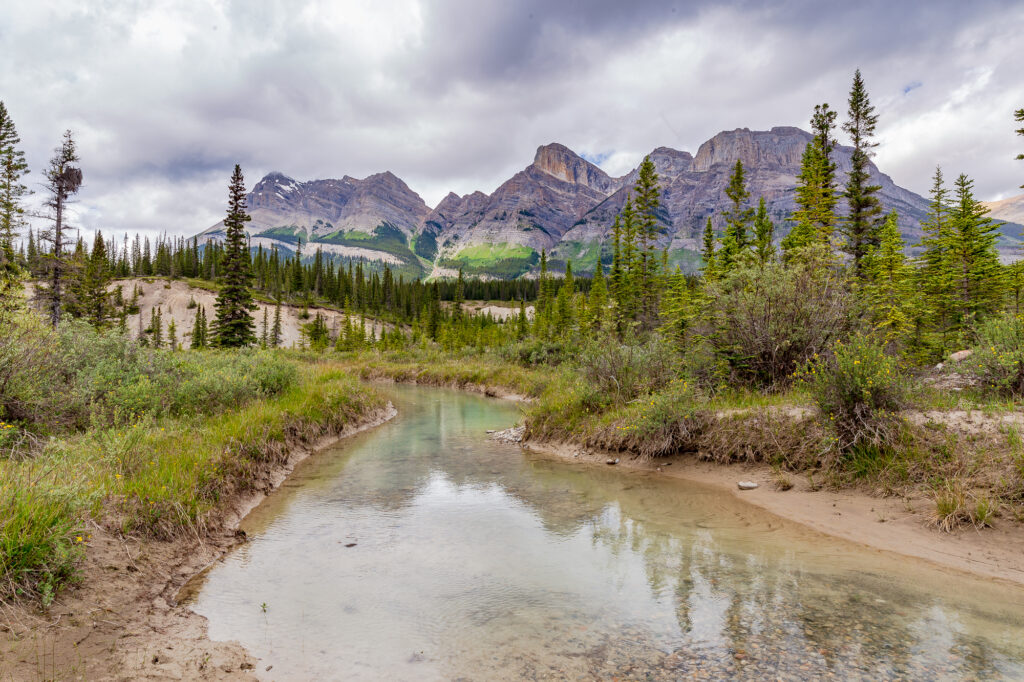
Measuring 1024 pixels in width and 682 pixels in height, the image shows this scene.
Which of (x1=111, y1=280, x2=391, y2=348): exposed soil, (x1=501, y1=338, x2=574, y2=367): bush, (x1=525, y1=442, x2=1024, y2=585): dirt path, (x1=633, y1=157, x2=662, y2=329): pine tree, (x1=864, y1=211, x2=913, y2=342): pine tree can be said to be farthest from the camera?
(x1=111, y1=280, x2=391, y2=348): exposed soil

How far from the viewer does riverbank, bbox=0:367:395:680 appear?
4.38m

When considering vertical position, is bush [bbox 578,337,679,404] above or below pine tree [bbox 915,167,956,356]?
below

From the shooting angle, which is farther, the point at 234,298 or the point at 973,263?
the point at 234,298

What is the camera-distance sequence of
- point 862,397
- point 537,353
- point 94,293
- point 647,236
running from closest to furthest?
point 862,397 → point 647,236 → point 537,353 → point 94,293

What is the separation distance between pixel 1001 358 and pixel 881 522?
528cm

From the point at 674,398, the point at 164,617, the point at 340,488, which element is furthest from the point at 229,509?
the point at 674,398

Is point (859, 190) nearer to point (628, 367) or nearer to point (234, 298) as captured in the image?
point (628, 367)

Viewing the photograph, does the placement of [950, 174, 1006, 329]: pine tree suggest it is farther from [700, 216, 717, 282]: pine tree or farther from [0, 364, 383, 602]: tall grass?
[0, 364, 383, 602]: tall grass

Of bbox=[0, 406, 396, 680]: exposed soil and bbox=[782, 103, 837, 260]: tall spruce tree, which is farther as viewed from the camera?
bbox=[782, 103, 837, 260]: tall spruce tree

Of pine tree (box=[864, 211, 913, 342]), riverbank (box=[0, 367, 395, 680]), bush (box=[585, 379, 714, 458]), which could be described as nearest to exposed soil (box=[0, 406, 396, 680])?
riverbank (box=[0, 367, 395, 680])

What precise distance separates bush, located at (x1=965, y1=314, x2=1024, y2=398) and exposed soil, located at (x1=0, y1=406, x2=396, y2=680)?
1489 centimetres

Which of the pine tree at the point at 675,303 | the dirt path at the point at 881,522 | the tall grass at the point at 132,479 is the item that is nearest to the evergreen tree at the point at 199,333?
the pine tree at the point at 675,303

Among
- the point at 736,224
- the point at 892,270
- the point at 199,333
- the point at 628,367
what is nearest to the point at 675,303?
the point at 736,224

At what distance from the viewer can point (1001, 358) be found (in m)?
10.2
